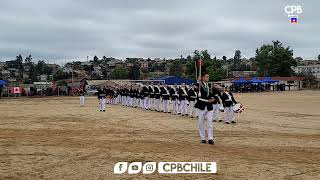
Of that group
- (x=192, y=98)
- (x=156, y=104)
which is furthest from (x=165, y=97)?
(x=192, y=98)

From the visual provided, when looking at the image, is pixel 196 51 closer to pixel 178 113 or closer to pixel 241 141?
pixel 178 113

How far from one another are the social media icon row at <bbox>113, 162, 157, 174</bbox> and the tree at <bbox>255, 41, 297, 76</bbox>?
10520cm

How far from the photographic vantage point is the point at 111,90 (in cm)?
4319

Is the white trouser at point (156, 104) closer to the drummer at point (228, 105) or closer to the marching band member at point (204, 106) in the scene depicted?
the drummer at point (228, 105)

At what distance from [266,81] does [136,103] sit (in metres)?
51.1

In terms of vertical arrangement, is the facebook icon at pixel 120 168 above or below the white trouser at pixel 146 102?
below

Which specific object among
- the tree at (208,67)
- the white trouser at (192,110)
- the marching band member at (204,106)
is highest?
the tree at (208,67)

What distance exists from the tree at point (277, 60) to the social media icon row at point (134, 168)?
105203mm

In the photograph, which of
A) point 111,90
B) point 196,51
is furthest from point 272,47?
point 111,90

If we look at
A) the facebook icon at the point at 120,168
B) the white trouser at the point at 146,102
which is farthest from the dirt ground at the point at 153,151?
the white trouser at the point at 146,102

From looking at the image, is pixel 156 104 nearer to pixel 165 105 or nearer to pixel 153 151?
pixel 165 105

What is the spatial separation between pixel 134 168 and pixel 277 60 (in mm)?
106423

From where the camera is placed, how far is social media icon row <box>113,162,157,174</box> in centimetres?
898

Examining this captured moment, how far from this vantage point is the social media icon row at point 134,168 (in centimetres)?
898
